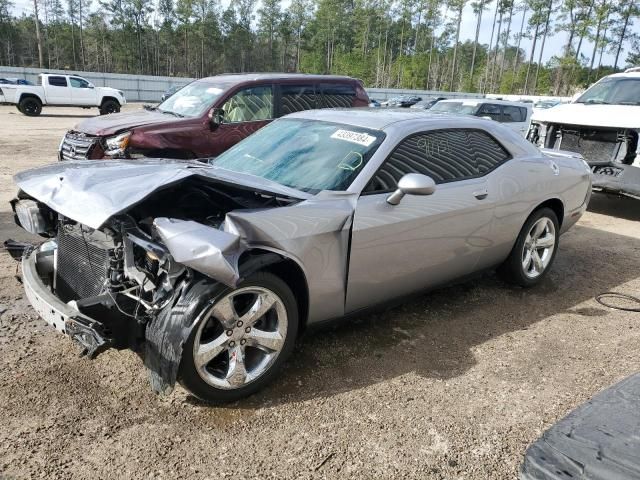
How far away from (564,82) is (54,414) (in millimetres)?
66455

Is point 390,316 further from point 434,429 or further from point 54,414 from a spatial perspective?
point 54,414

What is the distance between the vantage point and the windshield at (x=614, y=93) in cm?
841

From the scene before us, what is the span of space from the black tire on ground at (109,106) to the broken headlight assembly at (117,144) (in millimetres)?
20971

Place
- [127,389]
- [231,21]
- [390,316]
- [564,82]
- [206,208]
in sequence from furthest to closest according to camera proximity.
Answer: [231,21]
[564,82]
[390,316]
[206,208]
[127,389]

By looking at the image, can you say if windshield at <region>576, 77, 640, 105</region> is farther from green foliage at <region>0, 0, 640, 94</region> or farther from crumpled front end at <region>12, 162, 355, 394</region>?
green foliage at <region>0, 0, 640, 94</region>

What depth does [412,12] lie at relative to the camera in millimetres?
80312

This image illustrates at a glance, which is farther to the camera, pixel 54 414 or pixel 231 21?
pixel 231 21

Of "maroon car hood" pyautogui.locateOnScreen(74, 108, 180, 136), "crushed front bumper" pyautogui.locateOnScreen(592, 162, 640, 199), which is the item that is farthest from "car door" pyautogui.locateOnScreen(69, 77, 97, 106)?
"crushed front bumper" pyautogui.locateOnScreen(592, 162, 640, 199)

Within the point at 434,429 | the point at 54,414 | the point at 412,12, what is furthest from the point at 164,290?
the point at 412,12

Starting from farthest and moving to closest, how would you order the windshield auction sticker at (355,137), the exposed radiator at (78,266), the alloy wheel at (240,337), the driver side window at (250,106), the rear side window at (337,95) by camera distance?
the rear side window at (337,95) → the driver side window at (250,106) → the windshield auction sticker at (355,137) → the exposed radiator at (78,266) → the alloy wheel at (240,337)

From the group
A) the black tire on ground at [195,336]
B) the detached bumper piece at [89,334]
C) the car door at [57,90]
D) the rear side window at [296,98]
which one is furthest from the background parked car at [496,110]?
the car door at [57,90]

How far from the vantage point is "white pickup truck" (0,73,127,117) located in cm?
2314

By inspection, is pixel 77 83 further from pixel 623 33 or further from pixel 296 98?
pixel 623 33

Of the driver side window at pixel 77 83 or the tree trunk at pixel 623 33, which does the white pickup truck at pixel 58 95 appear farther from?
the tree trunk at pixel 623 33
